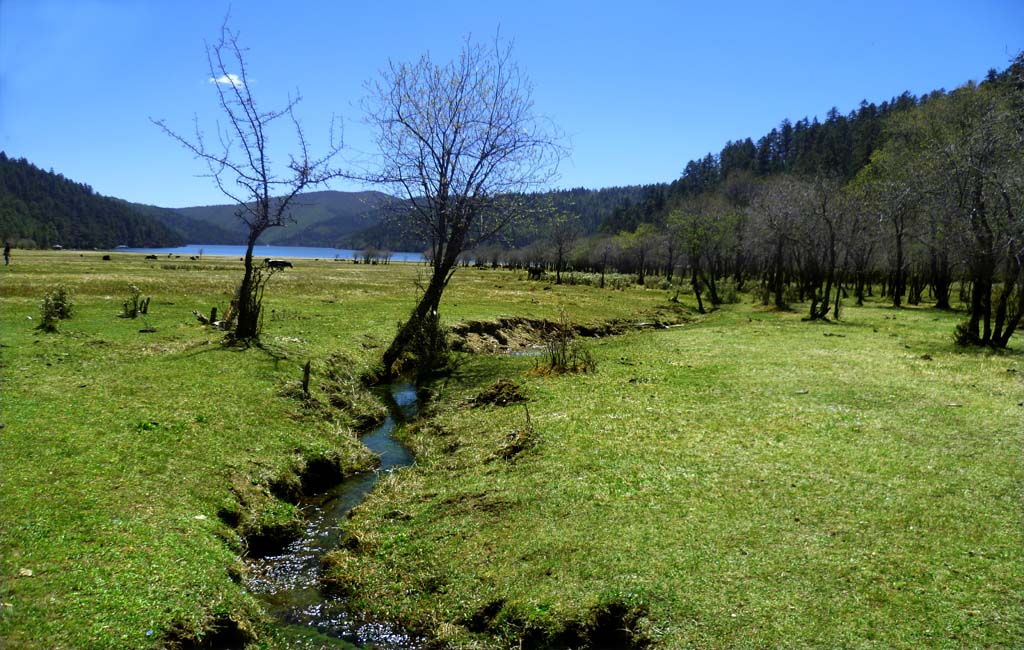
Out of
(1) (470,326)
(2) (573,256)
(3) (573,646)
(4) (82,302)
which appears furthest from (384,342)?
(2) (573,256)

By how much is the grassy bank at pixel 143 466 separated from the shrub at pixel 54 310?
0.63 meters

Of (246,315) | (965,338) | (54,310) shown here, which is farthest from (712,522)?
(54,310)

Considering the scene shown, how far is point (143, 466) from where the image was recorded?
951 centimetres

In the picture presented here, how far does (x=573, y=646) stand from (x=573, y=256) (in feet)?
477

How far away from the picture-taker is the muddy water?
7.20m

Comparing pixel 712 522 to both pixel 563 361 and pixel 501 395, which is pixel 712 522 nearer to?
pixel 501 395

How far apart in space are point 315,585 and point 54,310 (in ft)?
63.5

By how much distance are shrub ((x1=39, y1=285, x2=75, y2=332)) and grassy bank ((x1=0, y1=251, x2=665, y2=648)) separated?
627 mm

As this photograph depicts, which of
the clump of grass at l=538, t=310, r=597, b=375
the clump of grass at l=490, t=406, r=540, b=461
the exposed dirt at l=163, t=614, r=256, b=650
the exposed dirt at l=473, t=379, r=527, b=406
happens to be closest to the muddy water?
the exposed dirt at l=163, t=614, r=256, b=650

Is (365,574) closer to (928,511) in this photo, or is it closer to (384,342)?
(928,511)

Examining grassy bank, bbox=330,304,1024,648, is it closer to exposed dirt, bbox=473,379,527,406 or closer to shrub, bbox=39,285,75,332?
exposed dirt, bbox=473,379,527,406

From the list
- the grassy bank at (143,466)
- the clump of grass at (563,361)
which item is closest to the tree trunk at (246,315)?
the grassy bank at (143,466)

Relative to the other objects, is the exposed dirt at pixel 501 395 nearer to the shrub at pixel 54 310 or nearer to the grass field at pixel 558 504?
the grass field at pixel 558 504

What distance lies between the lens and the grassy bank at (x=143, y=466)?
242 inches
